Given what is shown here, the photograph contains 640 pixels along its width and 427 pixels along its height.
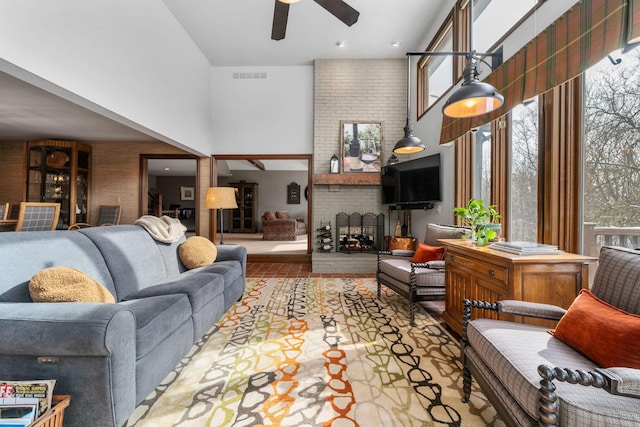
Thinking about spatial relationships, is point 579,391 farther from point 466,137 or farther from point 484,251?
point 466,137

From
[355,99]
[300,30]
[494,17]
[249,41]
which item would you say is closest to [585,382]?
[494,17]

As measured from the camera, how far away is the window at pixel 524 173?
226 cm

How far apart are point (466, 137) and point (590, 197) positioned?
1.63 meters

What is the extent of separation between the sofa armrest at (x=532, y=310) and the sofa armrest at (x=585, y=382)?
602 millimetres

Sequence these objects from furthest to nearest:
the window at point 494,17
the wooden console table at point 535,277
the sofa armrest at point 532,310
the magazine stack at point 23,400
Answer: the window at point 494,17, the wooden console table at point 535,277, the sofa armrest at point 532,310, the magazine stack at point 23,400

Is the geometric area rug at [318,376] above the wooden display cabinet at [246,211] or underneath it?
underneath

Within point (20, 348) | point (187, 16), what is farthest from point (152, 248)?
point (187, 16)

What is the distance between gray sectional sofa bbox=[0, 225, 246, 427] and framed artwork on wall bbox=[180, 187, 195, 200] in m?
9.98

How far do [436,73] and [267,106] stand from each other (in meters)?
2.99

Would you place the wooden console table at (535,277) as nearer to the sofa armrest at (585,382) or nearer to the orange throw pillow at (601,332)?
the orange throw pillow at (601,332)

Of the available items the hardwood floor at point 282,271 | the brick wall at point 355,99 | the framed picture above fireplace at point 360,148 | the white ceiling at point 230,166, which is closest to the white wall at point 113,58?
the brick wall at point 355,99

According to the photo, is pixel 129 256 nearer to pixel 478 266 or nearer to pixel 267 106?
pixel 478 266

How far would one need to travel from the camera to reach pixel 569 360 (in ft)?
3.62

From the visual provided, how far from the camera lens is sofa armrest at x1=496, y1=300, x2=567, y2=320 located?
1.39 m
